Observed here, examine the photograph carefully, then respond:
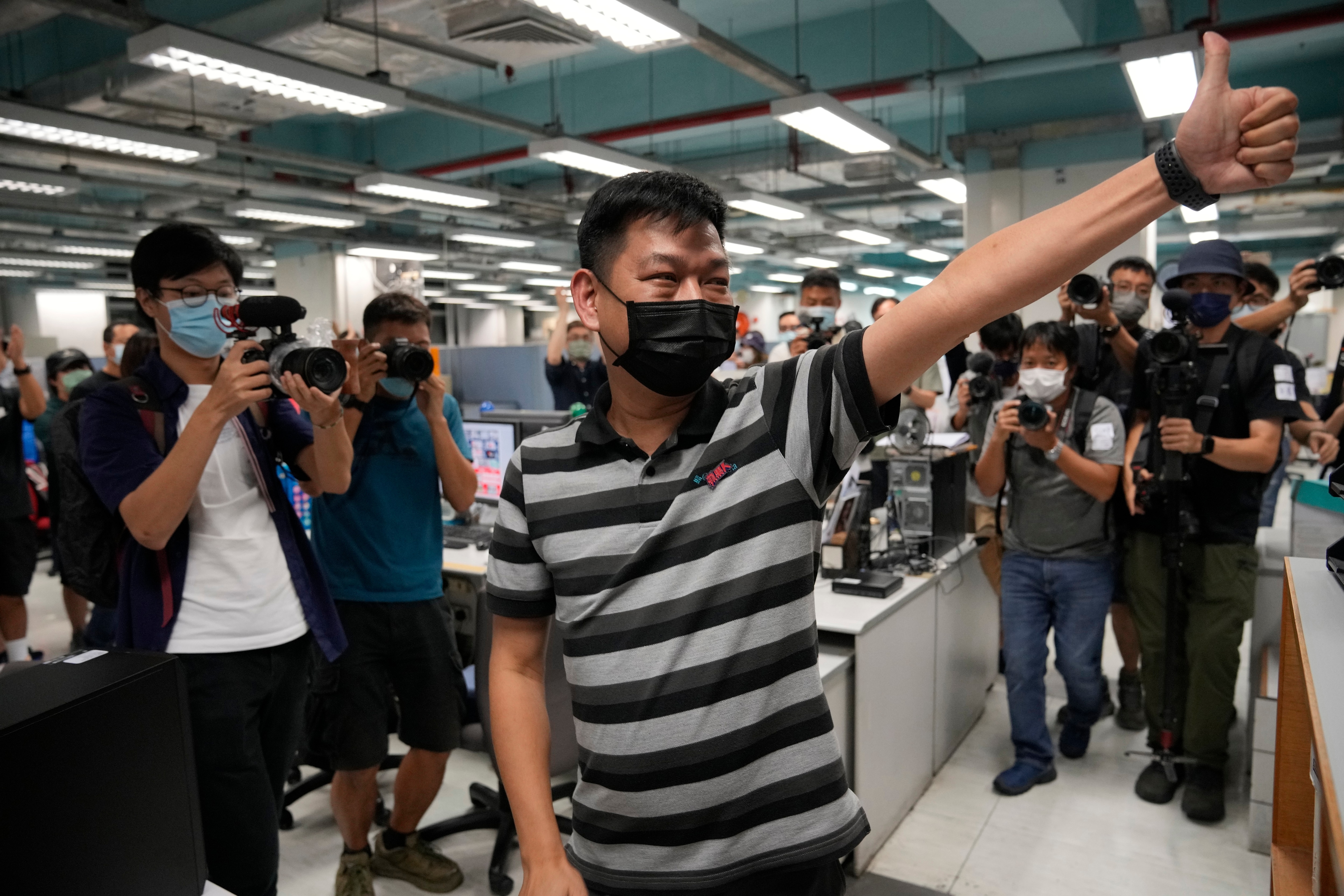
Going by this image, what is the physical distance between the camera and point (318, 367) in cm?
158

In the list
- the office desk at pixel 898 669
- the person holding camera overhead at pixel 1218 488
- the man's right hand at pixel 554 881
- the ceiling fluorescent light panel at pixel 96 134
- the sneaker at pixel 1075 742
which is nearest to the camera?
the man's right hand at pixel 554 881

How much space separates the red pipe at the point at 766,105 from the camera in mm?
4402

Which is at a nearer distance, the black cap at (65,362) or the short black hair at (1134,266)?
the short black hair at (1134,266)

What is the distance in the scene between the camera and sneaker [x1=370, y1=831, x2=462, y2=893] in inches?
92.3

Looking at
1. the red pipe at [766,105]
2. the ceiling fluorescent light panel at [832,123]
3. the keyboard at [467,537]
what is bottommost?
the keyboard at [467,537]

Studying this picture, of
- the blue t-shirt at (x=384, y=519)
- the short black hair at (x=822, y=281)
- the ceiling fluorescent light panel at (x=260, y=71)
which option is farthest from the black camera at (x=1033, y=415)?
the ceiling fluorescent light panel at (x=260, y=71)

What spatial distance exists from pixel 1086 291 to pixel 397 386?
6.79 ft

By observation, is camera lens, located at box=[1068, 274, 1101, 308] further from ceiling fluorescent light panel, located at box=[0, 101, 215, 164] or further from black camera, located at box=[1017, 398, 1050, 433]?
ceiling fluorescent light panel, located at box=[0, 101, 215, 164]

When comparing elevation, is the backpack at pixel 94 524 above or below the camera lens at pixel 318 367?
below

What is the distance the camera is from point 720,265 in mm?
1071

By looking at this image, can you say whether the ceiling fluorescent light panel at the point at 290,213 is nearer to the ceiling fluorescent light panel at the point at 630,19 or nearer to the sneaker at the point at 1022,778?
the ceiling fluorescent light panel at the point at 630,19

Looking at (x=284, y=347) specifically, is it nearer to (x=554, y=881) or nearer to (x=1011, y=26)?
(x=554, y=881)

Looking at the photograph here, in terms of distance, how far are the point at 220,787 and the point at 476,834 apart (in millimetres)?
1281

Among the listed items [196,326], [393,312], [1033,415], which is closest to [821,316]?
[1033,415]
